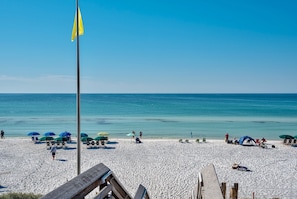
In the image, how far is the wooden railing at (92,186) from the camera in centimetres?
166

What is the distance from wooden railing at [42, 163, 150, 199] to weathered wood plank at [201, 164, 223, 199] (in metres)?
0.64

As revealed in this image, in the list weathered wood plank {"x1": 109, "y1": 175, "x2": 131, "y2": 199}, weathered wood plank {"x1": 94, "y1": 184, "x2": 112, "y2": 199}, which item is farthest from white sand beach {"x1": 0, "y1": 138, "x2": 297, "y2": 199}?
weathered wood plank {"x1": 94, "y1": 184, "x2": 112, "y2": 199}

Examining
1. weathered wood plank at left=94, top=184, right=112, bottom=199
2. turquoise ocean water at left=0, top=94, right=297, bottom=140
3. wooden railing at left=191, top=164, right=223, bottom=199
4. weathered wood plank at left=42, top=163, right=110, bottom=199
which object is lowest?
turquoise ocean water at left=0, top=94, right=297, bottom=140

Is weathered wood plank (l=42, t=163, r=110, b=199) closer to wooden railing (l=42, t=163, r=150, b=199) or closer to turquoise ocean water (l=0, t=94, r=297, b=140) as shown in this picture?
wooden railing (l=42, t=163, r=150, b=199)

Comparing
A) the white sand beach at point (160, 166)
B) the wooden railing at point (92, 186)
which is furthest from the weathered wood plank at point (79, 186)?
the white sand beach at point (160, 166)

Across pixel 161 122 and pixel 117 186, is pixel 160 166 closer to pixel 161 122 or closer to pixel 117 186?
pixel 117 186

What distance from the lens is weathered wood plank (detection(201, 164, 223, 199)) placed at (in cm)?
180

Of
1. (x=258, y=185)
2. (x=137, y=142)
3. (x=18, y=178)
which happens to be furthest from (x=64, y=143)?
(x=258, y=185)

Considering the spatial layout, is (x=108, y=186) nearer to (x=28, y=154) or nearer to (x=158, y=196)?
(x=158, y=196)

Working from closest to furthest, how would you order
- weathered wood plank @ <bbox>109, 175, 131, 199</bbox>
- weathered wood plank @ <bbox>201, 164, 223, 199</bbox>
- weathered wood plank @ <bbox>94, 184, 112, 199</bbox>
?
weathered wood plank @ <bbox>201, 164, 223, 199</bbox>
weathered wood plank @ <bbox>94, 184, 112, 199</bbox>
weathered wood plank @ <bbox>109, 175, 131, 199</bbox>

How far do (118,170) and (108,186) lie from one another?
1464 cm

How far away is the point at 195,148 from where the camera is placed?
2384cm

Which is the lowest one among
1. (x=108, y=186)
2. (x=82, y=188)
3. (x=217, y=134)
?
(x=217, y=134)

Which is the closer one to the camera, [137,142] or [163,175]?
[163,175]
